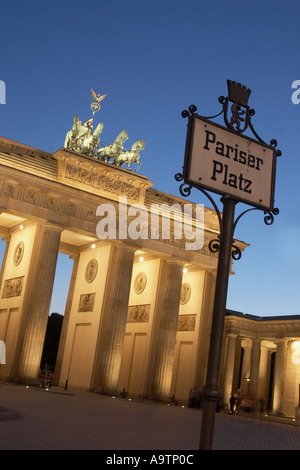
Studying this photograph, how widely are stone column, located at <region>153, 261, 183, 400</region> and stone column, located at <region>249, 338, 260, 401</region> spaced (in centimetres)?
1241

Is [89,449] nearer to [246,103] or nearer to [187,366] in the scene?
[246,103]

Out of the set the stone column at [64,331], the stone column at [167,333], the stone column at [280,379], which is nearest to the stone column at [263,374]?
the stone column at [280,379]

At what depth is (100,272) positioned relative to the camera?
42.3 meters

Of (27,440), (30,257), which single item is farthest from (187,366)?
(27,440)

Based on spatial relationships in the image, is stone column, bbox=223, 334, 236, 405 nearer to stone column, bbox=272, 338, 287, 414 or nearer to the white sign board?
stone column, bbox=272, 338, 287, 414

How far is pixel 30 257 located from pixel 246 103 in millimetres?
33496

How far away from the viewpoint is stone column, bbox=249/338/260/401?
169ft

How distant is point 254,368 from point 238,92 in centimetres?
4813

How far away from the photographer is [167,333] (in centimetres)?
4228

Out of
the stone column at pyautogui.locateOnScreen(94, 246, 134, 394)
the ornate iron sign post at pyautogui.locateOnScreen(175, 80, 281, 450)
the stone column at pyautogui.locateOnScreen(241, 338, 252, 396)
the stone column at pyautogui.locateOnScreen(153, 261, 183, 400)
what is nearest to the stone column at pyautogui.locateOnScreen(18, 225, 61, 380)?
the stone column at pyautogui.locateOnScreen(94, 246, 134, 394)

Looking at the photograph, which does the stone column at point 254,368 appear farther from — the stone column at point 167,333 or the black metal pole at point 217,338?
the black metal pole at point 217,338

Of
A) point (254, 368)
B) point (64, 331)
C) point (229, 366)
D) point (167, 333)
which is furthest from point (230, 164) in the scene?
point (254, 368)

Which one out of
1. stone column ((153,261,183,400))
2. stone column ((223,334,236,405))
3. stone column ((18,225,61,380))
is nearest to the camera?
stone column ((18,225,61,380))

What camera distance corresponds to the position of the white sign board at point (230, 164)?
602cm
